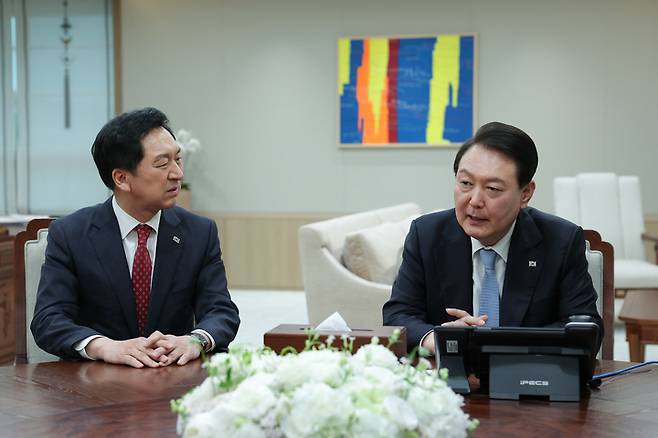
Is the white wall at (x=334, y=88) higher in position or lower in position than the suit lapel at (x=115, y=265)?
higher

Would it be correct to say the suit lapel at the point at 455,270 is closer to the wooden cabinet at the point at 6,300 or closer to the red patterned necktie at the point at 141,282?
the red patterned necktie at the point at 141,282

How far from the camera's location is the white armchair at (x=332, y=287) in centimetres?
495

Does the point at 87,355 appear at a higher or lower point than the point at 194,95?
lower

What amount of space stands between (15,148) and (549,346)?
8.42 m

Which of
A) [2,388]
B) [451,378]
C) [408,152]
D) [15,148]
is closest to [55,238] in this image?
[2,388]

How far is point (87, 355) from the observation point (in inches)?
92.0

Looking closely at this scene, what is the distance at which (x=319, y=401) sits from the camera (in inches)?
43.9

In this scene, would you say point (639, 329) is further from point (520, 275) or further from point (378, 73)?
point (378, 73)

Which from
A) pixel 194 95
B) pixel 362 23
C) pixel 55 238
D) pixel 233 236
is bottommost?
pixel 233 236

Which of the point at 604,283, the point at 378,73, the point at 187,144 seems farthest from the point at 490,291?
the point at 187,144

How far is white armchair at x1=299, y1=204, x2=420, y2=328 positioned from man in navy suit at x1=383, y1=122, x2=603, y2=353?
2.28 meters

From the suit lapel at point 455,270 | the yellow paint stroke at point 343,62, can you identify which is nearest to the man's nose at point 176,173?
the suit lapel at point 455,270

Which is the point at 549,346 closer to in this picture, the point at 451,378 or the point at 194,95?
the point at 451,378

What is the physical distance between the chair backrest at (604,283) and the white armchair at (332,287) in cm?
229
